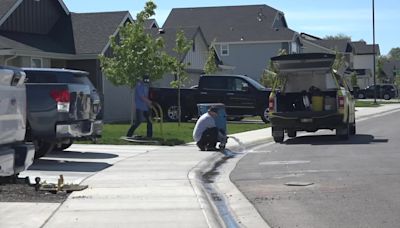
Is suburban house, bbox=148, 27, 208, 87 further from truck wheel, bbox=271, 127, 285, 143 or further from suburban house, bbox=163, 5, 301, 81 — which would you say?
truck wheel, bbox=271, 127, 285, 143

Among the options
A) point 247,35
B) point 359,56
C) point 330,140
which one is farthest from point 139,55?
point 359,56

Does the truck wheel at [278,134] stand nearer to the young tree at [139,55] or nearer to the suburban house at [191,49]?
the young tree at [139,55]

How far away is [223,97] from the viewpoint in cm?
2819

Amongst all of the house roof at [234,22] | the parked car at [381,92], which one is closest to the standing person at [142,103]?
the house roof at [234,22]

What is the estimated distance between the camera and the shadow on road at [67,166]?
12.7 m

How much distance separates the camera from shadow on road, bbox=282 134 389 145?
62.0 feet

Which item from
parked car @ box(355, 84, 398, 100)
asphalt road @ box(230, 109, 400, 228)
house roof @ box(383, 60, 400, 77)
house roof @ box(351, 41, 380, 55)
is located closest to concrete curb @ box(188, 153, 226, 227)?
asphalt road @ box(230, 109, 400, 228)

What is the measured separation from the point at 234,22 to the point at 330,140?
42946mm

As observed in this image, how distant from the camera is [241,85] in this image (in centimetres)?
2819

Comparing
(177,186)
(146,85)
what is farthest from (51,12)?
(177,186)

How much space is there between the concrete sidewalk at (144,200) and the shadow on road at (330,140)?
20.2 ft

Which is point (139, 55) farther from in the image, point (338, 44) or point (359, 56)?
point (359, 56)

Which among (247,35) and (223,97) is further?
(247,35)

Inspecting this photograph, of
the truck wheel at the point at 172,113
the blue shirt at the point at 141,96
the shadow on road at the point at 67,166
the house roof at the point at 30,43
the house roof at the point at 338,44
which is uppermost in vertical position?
the house roof at the point at 338,44
